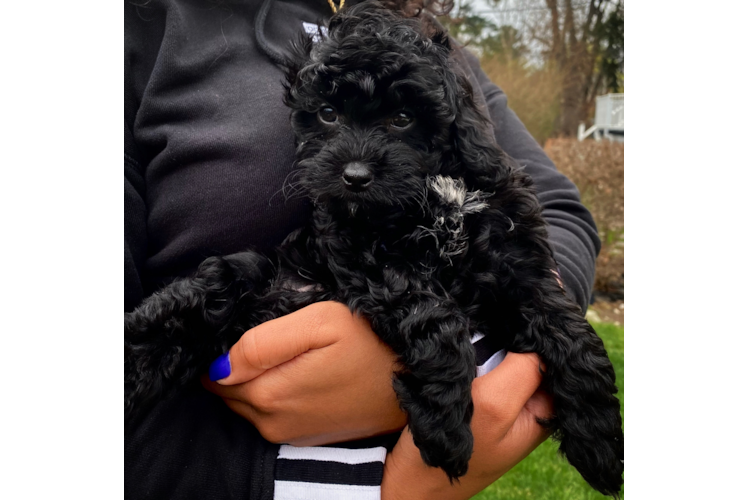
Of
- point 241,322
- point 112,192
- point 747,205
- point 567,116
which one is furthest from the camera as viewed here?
point 567,116

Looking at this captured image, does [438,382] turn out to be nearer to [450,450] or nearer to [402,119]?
[450,450]

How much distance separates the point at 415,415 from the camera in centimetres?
147

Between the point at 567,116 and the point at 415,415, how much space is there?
9768 mm

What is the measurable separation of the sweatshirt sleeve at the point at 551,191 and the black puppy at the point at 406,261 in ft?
1.89

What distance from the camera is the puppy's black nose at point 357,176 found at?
1592 millimetres

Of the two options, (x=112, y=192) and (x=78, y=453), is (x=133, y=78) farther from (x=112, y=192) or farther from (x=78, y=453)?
(x=78, y=453)

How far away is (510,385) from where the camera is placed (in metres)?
1.53

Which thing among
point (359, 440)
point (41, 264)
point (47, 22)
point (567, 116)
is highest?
point (47, 22)

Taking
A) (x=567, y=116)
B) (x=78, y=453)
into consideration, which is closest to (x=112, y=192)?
(x=78, y=453)

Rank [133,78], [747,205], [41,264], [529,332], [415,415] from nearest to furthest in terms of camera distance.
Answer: [41,264], [747,205], [415,415], [529,332], [133,78]

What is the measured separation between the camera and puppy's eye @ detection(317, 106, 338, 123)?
180 centimetres

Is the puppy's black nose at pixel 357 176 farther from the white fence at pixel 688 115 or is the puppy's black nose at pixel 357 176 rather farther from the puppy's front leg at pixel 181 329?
the white fence at pixel 688 115

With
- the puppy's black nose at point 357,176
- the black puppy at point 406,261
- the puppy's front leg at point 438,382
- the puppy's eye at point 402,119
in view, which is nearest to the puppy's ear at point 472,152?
the black puppy at point 406,261

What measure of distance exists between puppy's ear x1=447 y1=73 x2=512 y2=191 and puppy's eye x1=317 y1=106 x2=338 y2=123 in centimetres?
38
